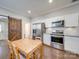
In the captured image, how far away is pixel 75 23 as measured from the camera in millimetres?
4215

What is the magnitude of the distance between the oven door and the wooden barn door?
132 inches

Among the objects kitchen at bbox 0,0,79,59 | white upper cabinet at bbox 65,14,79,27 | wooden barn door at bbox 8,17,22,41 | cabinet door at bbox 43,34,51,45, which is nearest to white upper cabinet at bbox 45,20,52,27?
kitchen at bbox 0,0,79,59

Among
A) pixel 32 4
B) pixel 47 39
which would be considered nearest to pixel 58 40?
pixel 47 39

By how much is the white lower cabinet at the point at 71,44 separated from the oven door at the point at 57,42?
306 mm

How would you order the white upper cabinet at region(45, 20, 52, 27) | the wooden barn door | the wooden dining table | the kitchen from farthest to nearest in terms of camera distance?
the wooden barn door
the white upper cabinet at region(45, 20, 52, 27)
the kitchen
the wooden dining table

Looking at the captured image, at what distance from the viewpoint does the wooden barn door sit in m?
6.67

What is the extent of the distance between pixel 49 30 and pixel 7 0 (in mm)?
3614

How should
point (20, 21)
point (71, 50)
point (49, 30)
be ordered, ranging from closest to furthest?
point (71, 50), point (49, 30), point (20, 21)

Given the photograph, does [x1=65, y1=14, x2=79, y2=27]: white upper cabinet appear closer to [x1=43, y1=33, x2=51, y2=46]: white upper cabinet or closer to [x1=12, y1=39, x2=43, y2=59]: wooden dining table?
[x1=43, y1=33, x2=51, y2=46]: white upper cabinet

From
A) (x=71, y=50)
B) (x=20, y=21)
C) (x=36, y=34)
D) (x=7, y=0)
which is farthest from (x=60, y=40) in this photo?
(x=20, y=21)

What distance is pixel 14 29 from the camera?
23.3 feet

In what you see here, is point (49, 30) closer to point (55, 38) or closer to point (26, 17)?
point (55, 38)

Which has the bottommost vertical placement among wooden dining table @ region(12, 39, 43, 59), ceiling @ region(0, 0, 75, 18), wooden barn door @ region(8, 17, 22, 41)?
wooden dining table @ region(12, 39, 43, 59)

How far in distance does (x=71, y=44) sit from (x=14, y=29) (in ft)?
15.9
